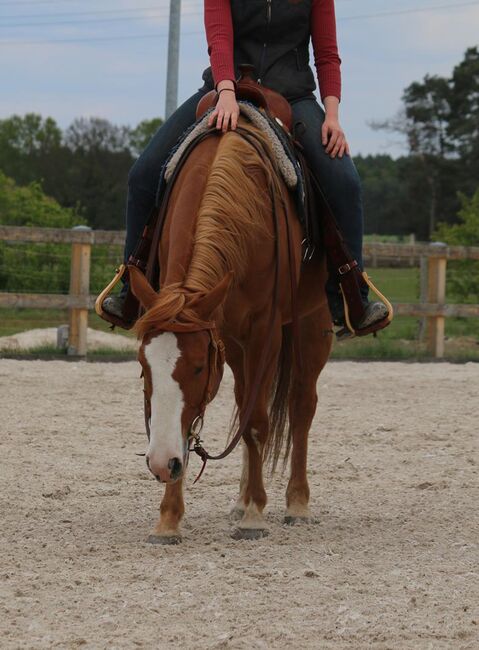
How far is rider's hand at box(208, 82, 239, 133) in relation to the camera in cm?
437

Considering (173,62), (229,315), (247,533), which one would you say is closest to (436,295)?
(173,62)

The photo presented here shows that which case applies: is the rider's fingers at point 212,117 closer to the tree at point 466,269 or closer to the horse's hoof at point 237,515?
the horse's hoof at point 237,515

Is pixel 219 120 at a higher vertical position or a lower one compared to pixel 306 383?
higher

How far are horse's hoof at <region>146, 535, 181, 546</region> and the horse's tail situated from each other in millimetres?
965

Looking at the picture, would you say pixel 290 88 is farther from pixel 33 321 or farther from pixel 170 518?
pixel 33 321

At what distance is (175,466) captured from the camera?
3551 mm

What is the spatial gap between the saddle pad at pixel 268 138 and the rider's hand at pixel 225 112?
6cm

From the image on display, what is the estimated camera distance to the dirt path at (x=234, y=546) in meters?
3.08

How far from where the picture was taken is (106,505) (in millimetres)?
4910

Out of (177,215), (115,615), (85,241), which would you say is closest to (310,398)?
(177,215)

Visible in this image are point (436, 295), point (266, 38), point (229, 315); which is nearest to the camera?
point (229, 315)

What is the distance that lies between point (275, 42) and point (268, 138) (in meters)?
0.69

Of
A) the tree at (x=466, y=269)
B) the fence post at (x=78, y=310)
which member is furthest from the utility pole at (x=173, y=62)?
the tree at (x=466, y=269)

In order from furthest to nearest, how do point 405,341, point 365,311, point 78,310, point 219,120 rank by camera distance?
point 405,341, point 78,310, point 365,311, point 219,120
